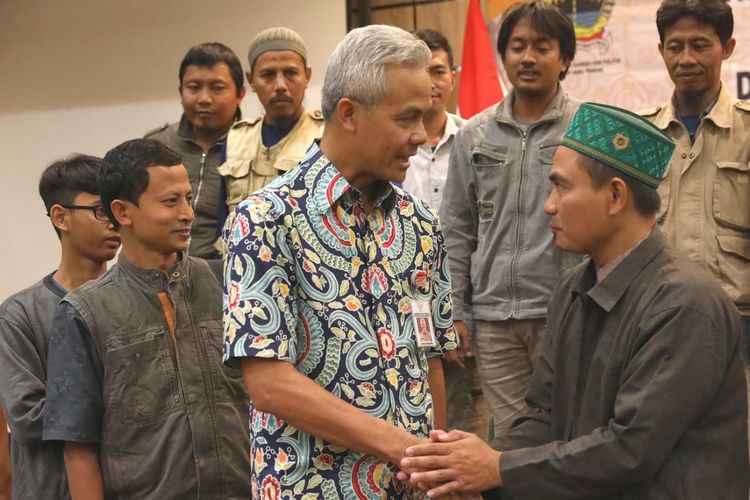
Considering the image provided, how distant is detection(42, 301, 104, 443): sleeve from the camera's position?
2.19 metres

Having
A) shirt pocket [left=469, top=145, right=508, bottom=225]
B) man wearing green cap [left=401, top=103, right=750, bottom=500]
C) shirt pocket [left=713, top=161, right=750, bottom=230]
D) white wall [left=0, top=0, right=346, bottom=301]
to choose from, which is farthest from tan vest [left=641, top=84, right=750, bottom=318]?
white wall [left=0, top=0, right=346, bottom=301]

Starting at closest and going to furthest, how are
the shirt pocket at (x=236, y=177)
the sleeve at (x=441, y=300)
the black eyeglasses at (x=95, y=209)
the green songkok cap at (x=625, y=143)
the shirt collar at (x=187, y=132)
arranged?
the green songkok cap at (x=625, y=143)
the sleeve at (x=441, y=300)
the black eyeglasses at (x=95, y=209)
the shirt pocket at (x=236, y=177)
the shirt collar at (x=187, y=132)

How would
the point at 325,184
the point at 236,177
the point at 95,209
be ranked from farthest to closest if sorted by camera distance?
1. the point at 236,177
2. the point at 95,209
3. the point at 325,184

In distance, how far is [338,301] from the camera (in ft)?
5.92

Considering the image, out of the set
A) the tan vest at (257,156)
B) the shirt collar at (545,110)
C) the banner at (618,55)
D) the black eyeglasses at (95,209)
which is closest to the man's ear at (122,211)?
the black eyeglasses at (95,209)

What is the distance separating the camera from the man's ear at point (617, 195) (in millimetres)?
1942

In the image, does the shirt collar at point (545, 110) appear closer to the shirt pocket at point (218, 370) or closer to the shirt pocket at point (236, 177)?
the shirt pocket at point (236, 177)

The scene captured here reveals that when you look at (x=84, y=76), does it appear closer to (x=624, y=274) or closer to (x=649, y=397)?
(x=624, y=274)

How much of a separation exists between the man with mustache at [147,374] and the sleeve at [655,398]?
35.8 inches

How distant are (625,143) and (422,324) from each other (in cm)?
55

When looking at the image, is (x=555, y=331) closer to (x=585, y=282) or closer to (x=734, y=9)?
(x=585, y=282)

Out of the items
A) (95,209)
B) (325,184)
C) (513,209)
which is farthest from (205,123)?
(325,184)

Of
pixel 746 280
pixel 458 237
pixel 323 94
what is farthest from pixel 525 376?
pixel 323 94

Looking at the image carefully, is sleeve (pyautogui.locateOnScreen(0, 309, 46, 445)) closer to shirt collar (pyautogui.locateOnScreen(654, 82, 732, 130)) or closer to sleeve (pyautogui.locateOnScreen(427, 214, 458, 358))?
sleeve (pyautogui.locateOnScreen(427, 214, 458, 358))
